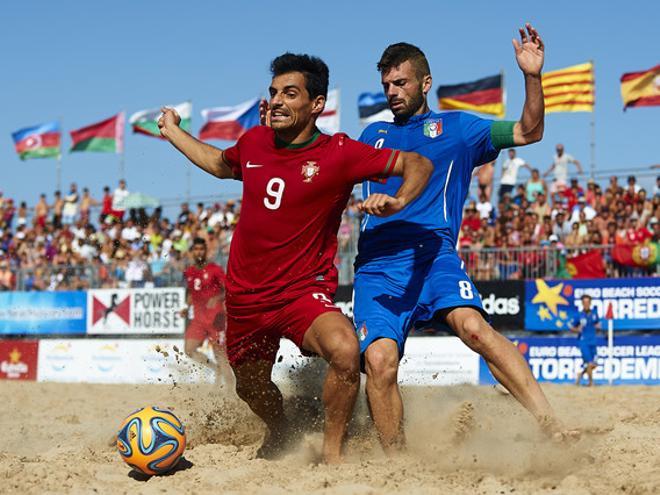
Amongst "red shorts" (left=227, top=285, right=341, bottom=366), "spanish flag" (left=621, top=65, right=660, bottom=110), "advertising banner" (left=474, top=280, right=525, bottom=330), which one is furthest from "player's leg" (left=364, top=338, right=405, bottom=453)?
"spanish flag" (left=621, top=65, right=660, bottom=110)

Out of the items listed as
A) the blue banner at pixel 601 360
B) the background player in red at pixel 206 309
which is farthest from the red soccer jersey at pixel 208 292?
the blue banner at pixel 601 360

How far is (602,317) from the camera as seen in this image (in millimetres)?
15289

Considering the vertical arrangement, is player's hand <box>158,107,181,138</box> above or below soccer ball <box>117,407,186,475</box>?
above

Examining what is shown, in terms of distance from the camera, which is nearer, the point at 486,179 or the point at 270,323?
the point at 270,323

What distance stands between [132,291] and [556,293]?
27.4 feet

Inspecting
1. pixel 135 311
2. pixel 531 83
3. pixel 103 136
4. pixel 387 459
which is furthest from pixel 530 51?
pixel 103 136

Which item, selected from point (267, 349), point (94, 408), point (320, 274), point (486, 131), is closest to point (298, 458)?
point (267, 349)

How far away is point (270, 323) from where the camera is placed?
5.61m

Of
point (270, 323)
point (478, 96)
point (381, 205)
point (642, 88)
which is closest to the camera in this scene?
point (381, 205)

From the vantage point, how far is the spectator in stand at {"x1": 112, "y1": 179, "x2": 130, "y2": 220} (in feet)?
70.7

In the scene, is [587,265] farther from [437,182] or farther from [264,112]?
[437,182]

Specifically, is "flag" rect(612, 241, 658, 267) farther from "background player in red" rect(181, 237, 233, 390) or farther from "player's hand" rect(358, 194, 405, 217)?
"player's hand" rect(358, 194, 405, 217)

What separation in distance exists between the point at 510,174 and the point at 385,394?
13320mm

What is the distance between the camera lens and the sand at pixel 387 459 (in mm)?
4812
